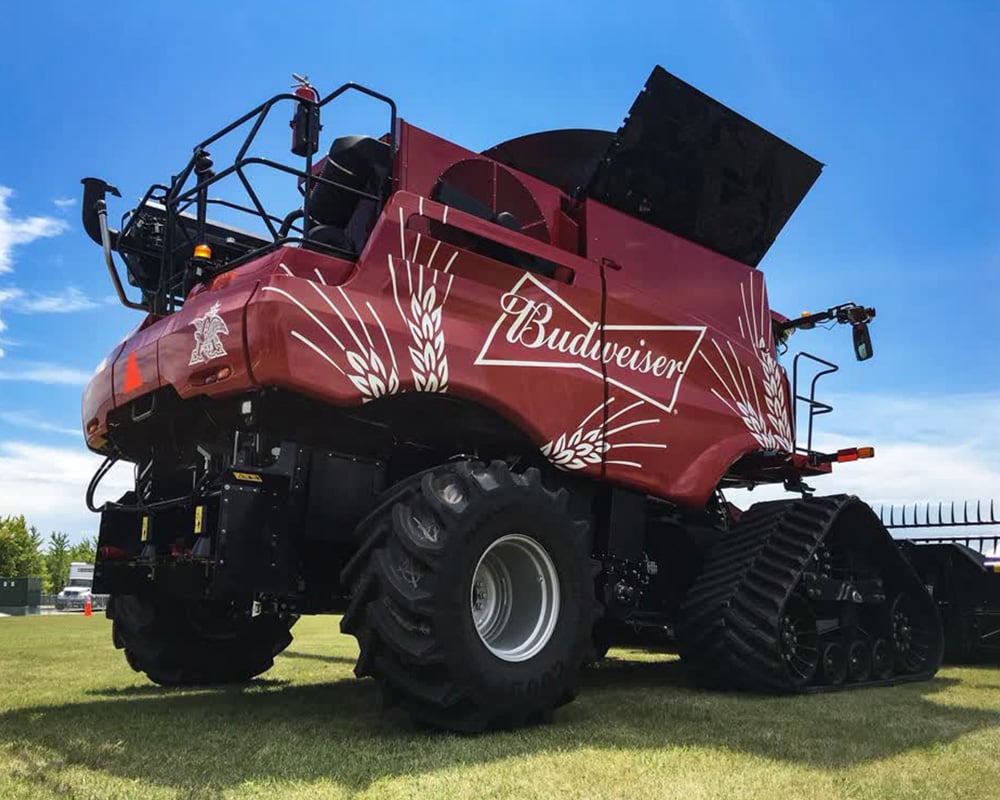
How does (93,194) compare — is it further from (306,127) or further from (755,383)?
(755,383)

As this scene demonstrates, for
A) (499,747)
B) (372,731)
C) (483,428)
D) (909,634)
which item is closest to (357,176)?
(483,428)

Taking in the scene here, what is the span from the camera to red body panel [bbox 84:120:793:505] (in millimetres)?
5102

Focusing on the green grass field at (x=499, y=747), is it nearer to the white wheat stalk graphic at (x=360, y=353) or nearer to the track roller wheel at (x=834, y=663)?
the track roller wheel at (x=834, y=663)

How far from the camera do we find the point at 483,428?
19.4ft

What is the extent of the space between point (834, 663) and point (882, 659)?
0.95 m

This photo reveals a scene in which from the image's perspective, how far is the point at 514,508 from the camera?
517 cm

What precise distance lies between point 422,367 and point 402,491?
2.53ft

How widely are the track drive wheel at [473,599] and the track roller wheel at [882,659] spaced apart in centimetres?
401

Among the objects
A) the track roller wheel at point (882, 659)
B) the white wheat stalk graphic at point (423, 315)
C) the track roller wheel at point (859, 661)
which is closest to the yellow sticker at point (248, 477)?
the white wheat stalk graphic at point (423, 315)

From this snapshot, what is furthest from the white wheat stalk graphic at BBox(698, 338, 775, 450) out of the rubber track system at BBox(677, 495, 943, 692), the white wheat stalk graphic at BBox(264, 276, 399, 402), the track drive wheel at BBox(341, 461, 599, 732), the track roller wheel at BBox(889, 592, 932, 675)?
the white wheat stalk graphic at BBox(264, 276, 399, 402)

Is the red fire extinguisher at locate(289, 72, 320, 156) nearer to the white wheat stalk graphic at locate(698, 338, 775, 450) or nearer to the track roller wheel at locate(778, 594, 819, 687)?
the white wheat stalk graphic at locate(698, 338, 775, 450)

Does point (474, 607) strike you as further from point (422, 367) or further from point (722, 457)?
point (722, 457)

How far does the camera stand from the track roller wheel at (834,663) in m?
7.66

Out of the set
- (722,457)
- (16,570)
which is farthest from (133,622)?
(16,570)
